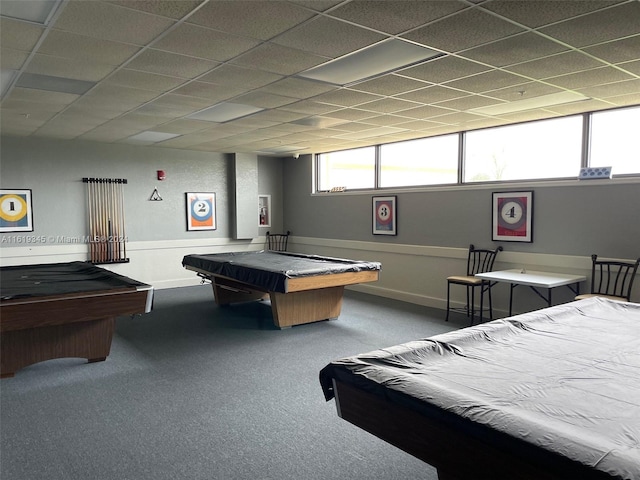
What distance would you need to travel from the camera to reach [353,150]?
308 inches

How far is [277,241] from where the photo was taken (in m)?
8.98

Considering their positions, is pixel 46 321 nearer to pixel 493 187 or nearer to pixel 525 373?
pixel 525 373

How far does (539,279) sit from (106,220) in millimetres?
5974

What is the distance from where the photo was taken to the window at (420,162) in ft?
20.6

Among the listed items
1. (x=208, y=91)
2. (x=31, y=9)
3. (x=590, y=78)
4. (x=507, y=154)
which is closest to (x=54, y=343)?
(x=208, y=91)

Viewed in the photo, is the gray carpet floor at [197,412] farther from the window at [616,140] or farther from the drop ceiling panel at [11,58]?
the window at [616,140]

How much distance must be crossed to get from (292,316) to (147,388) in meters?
1.96

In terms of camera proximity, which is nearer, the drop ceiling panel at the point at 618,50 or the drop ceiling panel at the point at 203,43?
the drop ceiling panel at the point at 203,43

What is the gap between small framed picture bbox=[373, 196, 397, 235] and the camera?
6871 mm

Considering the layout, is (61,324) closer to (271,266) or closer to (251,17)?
(271,266)

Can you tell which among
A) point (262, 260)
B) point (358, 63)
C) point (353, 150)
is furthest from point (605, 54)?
point (353, 150)

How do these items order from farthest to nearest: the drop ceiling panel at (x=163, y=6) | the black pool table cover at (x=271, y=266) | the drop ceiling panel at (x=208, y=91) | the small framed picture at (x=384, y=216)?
the small framed picture at (x=384, y=216) → the black pool table cover at (x=271, y=266) → the drop ceiling panel at (x=208, y=91) → the drop ceiling panel at (x=163, y=6)

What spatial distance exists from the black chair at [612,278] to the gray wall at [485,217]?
140mm

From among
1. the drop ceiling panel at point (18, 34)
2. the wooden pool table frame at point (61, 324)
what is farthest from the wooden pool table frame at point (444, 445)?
the drop ceiling panel at point (18, 34)
